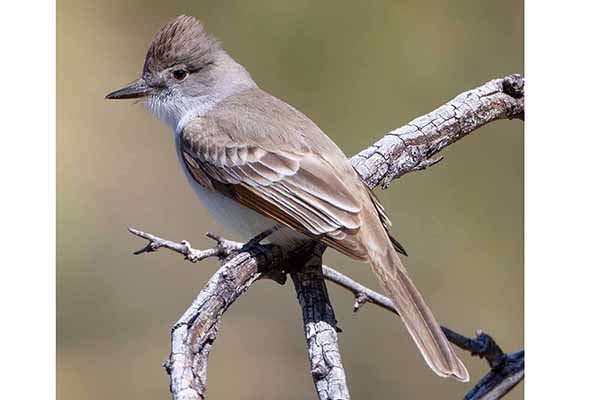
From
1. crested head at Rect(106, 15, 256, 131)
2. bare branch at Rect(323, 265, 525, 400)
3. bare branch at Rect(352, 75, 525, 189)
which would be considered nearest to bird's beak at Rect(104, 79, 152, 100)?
Result: crested head at Rect(106, 15, 256, 131)

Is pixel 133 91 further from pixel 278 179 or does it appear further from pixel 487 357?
pixel 487 357

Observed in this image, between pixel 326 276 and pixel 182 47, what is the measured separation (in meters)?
1.11

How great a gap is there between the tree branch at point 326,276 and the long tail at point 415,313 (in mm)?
159

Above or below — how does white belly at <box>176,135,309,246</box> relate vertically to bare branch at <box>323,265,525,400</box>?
above

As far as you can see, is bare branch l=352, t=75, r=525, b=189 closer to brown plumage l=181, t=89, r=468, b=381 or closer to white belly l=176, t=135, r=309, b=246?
brown plumage l=181, t=89, r=468, b=381

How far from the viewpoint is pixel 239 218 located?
10.4 feet

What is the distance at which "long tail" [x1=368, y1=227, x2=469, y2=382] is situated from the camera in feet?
8.88

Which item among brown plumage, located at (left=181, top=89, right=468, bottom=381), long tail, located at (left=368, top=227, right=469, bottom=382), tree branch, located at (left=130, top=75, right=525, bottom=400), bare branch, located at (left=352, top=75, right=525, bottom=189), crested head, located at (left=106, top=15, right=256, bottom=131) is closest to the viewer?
tree branch, located at (left=130, top=75, right=525, bottom=400)

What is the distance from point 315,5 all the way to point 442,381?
1644 millimetres

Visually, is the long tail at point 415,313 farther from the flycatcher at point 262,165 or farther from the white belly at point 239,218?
the white belly at point 239,218

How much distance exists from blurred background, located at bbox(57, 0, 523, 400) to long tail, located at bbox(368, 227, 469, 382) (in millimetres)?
579

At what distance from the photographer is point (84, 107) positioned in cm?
338

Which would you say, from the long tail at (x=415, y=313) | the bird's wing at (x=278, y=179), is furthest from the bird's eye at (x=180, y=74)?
the long tail at (x=415, y=313)
